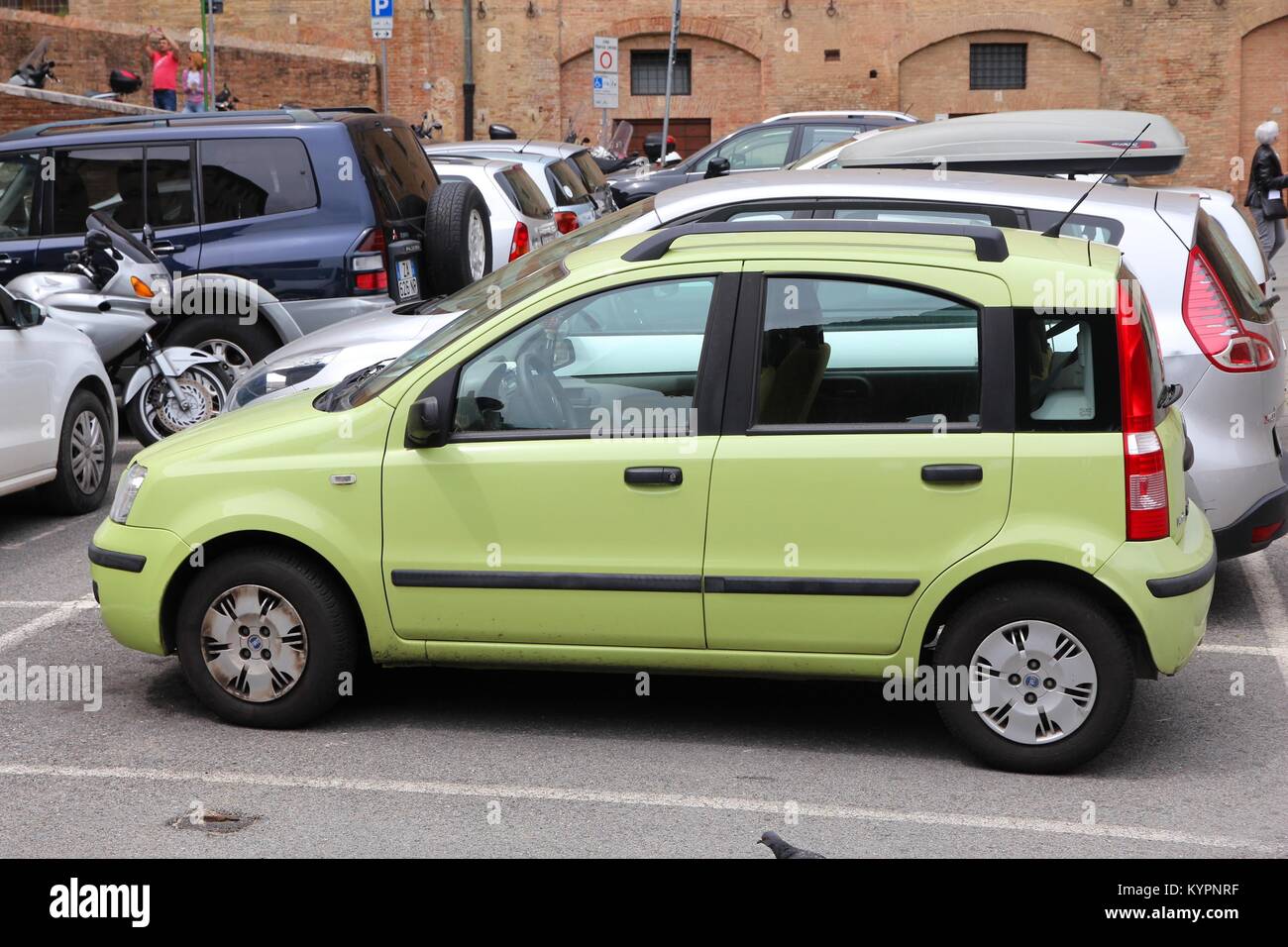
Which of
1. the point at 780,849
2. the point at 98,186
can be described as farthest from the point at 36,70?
the point at 780,849

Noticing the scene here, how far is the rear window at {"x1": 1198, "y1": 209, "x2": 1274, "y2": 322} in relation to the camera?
708 centimetres

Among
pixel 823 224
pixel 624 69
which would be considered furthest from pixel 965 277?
pixel 624 69

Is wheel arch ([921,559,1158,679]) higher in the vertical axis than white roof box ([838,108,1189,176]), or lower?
lower

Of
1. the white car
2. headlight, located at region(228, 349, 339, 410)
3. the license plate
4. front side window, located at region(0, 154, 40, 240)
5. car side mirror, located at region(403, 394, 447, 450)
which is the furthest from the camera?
front side window, located at region(0, 154, 40, 240)

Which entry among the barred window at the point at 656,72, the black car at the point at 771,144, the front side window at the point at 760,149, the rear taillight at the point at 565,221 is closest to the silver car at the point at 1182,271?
the rear taillight at the point at 565,221

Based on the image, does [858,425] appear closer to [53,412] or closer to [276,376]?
[276,376]

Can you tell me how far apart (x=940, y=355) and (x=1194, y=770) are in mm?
1580

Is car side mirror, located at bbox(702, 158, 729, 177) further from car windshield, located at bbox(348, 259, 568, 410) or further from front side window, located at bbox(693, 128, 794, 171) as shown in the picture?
car windshield, located at bbox(348, 259, 568, 410)

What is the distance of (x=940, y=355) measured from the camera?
17.6ft

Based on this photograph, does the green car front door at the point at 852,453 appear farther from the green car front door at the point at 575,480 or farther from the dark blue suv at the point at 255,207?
the dark blue suv at the point at 255,207

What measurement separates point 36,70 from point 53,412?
17.9 meters

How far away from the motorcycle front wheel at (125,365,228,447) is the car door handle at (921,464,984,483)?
6.75 metres

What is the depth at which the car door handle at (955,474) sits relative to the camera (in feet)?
17.2

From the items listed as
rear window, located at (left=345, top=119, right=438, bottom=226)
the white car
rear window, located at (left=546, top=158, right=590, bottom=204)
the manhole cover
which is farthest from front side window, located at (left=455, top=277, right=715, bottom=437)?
rear window, located at (left=546, top=158, right=590, bottom=204)
